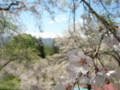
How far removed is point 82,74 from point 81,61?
1.3 inches

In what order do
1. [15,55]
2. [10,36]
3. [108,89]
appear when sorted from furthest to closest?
[15,55], [10,36], [108,89]

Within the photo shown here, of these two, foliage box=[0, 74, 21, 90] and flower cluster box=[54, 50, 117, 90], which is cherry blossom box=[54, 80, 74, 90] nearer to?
flower cluster box=[54, 50, 117, 90]

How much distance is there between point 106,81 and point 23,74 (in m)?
4.35

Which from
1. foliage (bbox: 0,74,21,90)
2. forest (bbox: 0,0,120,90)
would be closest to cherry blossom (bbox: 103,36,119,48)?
forest (bbox: 0,0,120,90)

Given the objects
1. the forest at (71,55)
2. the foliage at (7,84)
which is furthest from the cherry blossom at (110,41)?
the foliage at (7,84)

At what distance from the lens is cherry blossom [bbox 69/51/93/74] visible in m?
0.33

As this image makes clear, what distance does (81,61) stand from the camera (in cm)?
36

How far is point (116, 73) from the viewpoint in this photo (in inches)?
13.9

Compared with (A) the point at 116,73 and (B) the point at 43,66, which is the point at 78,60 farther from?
(B) the point at 43,66

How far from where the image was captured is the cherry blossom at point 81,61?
332 mm

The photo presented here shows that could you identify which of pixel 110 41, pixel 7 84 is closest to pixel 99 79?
pixel 110 41

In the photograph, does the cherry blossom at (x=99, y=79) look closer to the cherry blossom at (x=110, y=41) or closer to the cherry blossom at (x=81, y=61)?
the cherry blossom at (x=81, y=61)

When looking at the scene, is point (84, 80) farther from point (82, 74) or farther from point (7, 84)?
point (7, 84)

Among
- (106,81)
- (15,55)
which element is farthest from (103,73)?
(15,55)
